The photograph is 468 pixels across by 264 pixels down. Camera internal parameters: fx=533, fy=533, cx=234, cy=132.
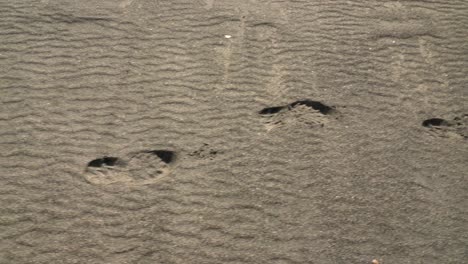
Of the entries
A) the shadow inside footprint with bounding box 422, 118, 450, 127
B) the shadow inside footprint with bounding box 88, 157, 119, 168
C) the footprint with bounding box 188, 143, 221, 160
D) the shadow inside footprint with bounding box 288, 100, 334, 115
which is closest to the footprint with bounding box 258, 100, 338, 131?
the shadow inside footprint with bounding box 288, 100, 334, 115

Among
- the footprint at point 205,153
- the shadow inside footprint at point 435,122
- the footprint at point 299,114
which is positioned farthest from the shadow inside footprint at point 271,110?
the shadow inside footprint at point 435,122

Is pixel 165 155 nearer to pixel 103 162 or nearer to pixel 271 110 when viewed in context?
pixel 103 162

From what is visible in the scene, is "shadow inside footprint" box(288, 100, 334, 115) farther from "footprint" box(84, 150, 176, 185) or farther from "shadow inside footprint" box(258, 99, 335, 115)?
"footprint" box(84, 150, 176, 185)

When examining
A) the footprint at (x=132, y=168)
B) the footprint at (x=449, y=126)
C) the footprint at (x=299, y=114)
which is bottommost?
the footprint at (x=132, y=168)

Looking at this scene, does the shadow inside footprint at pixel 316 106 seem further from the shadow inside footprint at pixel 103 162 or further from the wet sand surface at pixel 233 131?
the shadow inside footprint at pixel 103 162

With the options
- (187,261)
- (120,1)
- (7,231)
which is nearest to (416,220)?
(187,261)

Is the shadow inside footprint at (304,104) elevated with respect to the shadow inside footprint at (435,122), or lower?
elevated

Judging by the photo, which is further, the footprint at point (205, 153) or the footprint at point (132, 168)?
the footprint at point (205, 153)
